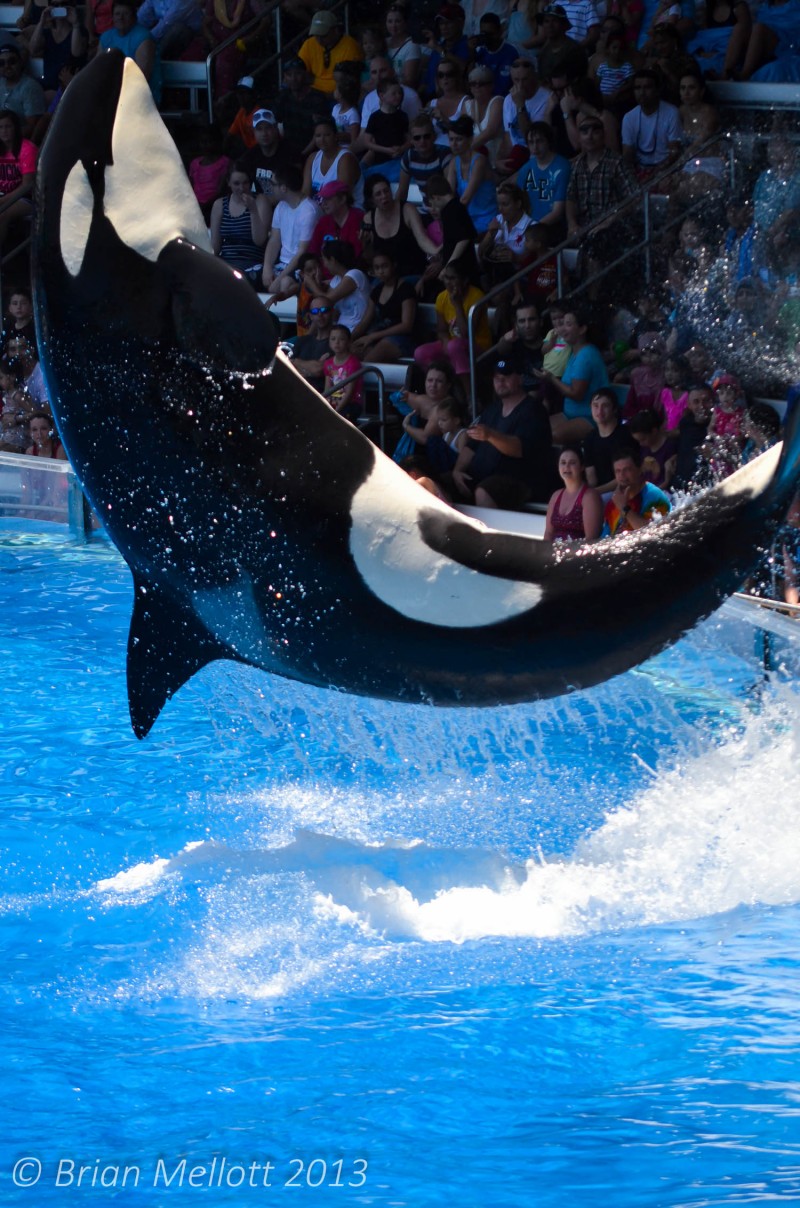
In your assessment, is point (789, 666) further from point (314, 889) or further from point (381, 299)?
point (381, 299)

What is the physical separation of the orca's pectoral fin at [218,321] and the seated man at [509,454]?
538 cm

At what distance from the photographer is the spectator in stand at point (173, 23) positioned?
14.7m

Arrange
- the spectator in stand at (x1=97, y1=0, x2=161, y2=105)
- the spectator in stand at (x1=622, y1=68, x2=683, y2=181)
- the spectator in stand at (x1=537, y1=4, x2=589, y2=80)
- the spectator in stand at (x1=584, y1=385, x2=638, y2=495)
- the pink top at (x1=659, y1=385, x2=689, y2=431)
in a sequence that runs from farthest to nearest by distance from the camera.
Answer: the spectator in stand at (x1=97, y1=0, x2=161, y2=105) → the spectator in stand at (x1=537, y1=4, x2=589, y2=80) → the spectator in stand at (x1=622, y1=68, x2=683, y2=181) → the pink top at (x1=659, y1=385, x2=689, y2=431) → the spectator in stand at (x1=584, y1=385, x2=638, y2=495)

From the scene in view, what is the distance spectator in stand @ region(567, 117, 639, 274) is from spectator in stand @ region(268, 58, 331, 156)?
3458mm

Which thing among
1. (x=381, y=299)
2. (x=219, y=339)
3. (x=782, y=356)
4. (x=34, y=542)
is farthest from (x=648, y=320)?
(x=219, y=339)

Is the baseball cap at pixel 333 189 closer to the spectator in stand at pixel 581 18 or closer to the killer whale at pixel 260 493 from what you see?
the spectator in stand at pixel 581 18

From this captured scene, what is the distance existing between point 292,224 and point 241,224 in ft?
2.12

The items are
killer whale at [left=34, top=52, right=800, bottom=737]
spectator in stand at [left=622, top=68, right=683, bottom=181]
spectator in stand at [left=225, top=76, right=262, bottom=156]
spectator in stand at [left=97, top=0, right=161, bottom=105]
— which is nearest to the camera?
killer whale at [left=34, top=52, right=800, bottom=737]

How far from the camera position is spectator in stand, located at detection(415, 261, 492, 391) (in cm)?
1056

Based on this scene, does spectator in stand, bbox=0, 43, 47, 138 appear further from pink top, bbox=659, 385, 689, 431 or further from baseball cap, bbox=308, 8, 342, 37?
pink top, bbox=659, 385, 689, 431

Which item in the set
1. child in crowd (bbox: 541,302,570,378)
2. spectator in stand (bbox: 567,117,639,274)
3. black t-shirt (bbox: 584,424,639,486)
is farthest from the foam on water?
spectator in stand (bbox: 567,117,639,274)

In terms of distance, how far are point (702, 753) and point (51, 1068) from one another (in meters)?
3.19

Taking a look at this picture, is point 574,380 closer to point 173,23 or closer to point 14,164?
point 14,164

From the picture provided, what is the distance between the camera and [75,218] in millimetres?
4152
